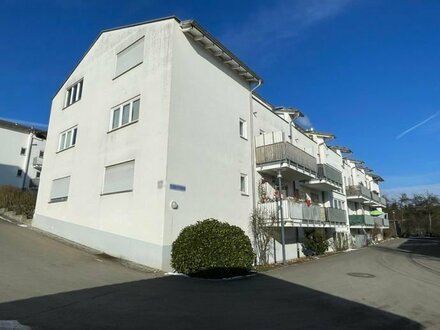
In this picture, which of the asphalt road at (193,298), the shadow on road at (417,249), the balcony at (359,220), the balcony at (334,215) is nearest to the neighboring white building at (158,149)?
the balcony at (334,215)

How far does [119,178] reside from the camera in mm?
16156

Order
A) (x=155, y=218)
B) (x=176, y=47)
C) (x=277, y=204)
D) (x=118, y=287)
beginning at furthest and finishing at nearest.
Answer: (x=277, y=204), (x=176, y=47), (x=155, y=218), (x=118, y=287)

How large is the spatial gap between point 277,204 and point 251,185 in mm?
1741

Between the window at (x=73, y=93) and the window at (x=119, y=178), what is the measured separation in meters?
7.25

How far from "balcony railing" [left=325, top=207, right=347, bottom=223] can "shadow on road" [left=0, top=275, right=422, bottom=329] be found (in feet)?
52.2

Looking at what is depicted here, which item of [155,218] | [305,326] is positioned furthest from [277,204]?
[305,326]

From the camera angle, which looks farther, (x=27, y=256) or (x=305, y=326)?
(x=27, y=256)

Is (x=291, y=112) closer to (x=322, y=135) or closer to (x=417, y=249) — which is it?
(x=322, y=135)

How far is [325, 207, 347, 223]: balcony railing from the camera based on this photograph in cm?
2539

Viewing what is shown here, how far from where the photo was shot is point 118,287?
973 centimetres

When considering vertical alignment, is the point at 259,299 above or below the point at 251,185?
below

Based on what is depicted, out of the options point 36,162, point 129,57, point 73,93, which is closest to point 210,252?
point 129,57

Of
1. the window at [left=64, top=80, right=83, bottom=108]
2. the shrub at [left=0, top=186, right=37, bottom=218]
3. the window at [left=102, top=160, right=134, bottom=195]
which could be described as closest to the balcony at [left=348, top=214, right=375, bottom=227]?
the window at [left=102, top=160, right=134, bottom=195]

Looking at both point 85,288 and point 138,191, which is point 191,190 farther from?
point 85,288
